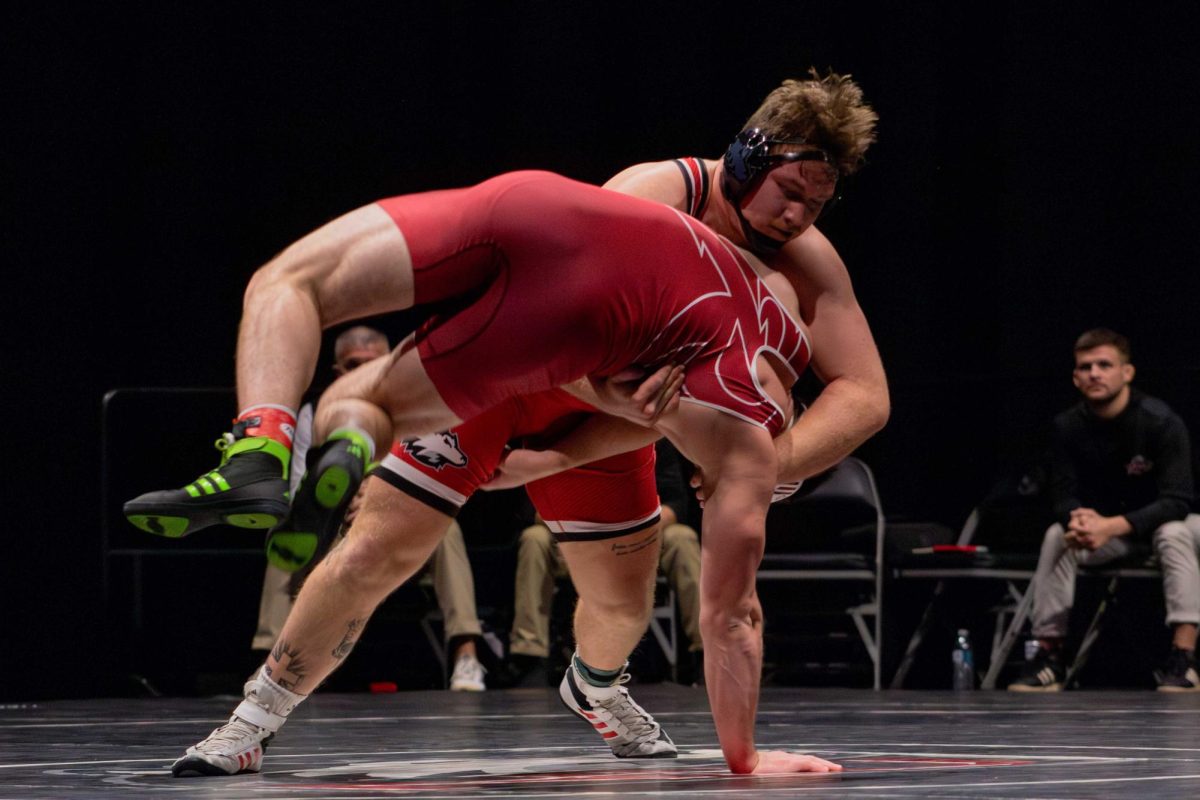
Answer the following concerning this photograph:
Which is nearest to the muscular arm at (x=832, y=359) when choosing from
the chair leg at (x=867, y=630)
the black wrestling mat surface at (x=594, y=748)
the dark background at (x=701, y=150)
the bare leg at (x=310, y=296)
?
the black wrestling mat surface at (x=594, y=748)

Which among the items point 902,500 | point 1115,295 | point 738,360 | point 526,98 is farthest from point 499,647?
point 738,360

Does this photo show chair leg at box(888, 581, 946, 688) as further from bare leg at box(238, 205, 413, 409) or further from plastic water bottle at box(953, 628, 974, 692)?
bare leg at box(238, 205, 413, 409)

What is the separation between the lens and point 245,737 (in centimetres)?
301

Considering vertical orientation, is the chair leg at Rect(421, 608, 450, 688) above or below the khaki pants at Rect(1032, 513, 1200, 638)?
below

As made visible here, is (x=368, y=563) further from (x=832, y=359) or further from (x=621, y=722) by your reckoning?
(x=832, y=359)

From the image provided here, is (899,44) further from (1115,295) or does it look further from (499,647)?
(499,647)

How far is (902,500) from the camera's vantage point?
7.32 m

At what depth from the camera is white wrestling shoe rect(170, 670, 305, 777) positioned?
296cm

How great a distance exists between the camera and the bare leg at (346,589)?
3.04 metres

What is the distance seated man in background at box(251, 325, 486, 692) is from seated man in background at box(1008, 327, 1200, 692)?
6.20 ft

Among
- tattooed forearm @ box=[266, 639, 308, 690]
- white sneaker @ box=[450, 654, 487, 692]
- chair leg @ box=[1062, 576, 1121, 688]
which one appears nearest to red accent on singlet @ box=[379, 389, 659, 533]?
tattooed forearm @ box=[266, 639, 308, 690]

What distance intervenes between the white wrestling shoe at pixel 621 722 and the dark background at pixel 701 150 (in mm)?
3293

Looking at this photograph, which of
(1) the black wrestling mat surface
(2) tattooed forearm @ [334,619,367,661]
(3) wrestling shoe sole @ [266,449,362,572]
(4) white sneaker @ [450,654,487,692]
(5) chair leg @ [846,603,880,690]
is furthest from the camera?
(5) chair leg @ [846,603,880,690]

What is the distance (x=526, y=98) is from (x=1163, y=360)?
9.10 ft
